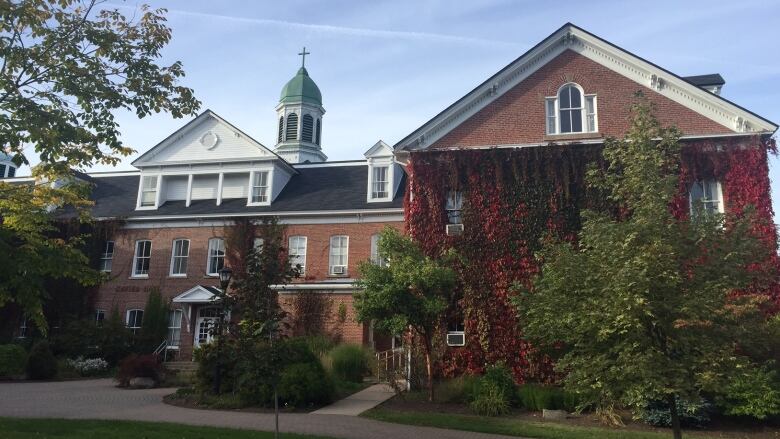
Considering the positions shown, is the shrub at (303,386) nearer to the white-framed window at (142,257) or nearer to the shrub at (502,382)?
the shrub at (502,382)

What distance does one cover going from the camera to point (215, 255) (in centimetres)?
2700

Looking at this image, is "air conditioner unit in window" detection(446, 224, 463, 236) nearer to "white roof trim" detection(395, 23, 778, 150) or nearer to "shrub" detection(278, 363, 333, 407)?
"white roof trim" detection(395, 23, 778, 150)

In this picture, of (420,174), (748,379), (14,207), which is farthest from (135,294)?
(748,379)

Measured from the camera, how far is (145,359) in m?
19.5

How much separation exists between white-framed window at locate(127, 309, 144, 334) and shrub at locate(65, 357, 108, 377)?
10.7 feet

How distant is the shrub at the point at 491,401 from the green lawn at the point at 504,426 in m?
0.61

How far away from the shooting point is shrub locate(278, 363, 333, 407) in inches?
574

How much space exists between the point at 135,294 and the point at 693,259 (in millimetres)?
24039

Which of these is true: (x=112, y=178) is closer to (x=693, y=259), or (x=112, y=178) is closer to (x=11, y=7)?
(x=11, y=7)

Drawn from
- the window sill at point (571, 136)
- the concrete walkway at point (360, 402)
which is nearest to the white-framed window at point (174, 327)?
the concrete walkway at point (360, 402)

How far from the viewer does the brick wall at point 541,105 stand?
18984 mm

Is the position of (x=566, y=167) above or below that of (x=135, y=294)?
above

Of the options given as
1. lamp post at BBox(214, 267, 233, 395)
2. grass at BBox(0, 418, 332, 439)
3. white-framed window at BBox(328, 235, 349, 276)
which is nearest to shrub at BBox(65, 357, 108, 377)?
lamp post at BBox(214, 267, 233, 395)

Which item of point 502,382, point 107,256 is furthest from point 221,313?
point 107,256
